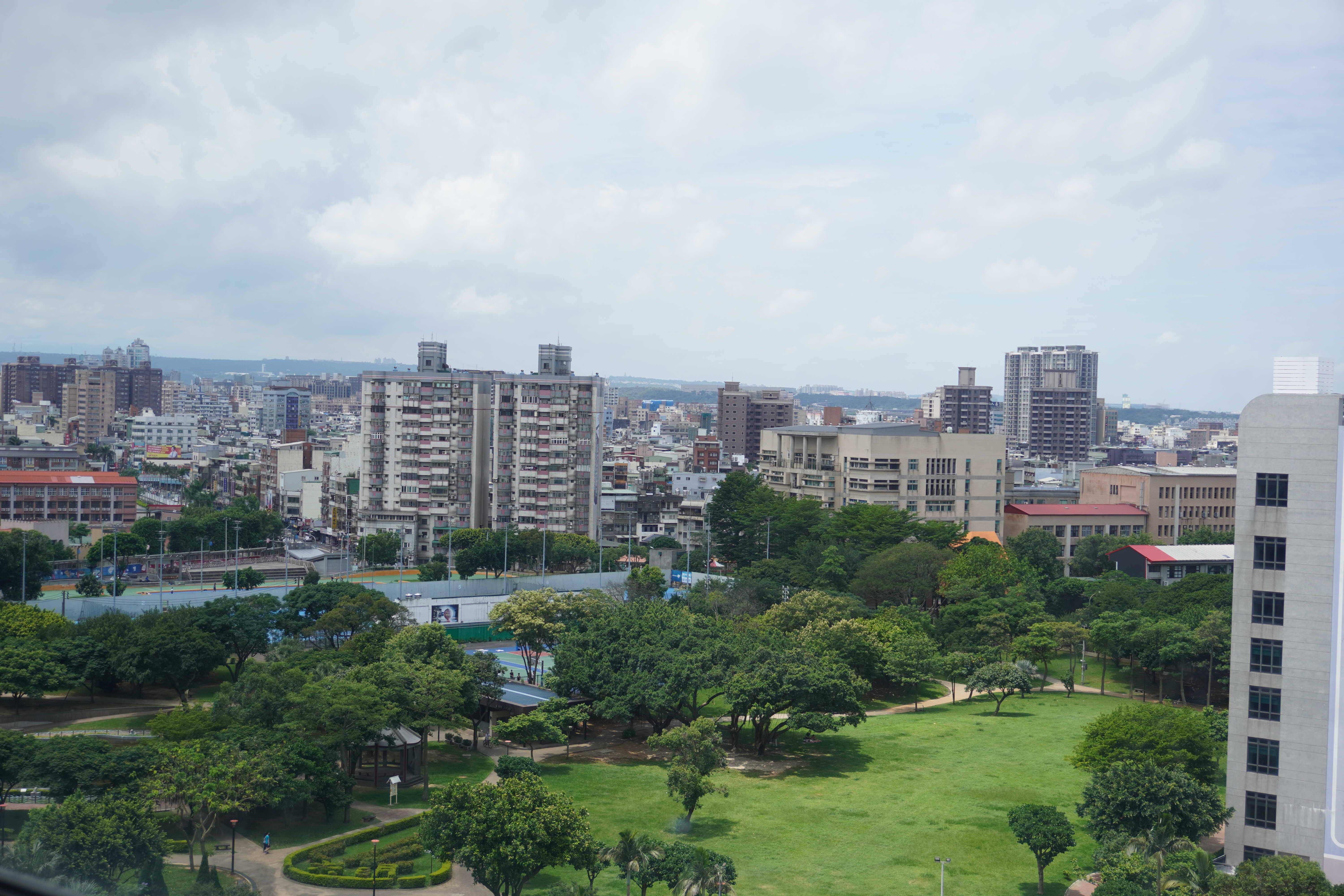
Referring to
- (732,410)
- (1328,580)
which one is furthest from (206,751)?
(732,410)

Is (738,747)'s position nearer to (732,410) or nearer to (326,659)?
(326,659)

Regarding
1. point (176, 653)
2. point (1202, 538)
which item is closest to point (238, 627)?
point (176, 653)

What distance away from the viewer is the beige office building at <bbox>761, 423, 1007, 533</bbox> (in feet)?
219

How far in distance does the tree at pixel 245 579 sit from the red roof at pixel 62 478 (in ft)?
62.6

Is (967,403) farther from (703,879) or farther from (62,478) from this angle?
(703,879)

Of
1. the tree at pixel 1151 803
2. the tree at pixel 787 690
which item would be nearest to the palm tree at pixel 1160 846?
the tree at pixel 1151 803

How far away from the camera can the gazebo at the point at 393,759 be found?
28.2 meters

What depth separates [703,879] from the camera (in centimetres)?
1955

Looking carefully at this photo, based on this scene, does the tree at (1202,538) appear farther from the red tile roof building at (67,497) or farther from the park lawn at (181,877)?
the red tile roof building at (67,497)

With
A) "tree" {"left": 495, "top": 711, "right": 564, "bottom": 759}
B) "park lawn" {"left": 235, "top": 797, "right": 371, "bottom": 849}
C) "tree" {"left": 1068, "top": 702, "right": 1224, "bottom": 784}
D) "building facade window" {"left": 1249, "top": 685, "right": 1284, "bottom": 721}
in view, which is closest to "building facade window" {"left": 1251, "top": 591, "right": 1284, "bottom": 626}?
"building facade window" {"left": 1249, "top": 685, "right": 1284, "bottom": 721}

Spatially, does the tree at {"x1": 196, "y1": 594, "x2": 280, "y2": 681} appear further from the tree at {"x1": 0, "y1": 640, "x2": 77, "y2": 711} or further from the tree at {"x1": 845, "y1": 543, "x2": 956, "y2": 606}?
the tree at {"x1": 845, "y1": 543, "x2": 956, "y2": 606}

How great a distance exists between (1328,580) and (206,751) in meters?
23.4

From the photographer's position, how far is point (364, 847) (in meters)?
23.8

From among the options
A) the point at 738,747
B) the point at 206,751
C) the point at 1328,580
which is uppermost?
the point at 1328,580
